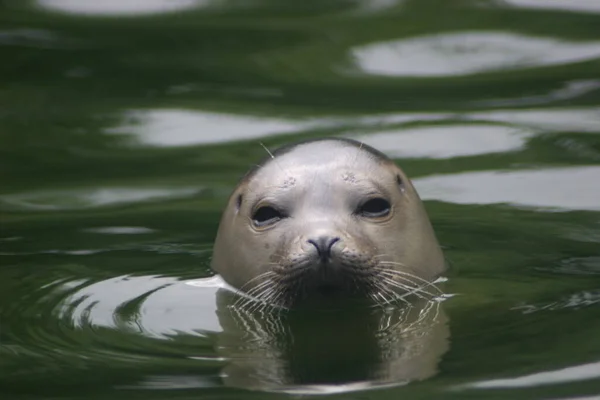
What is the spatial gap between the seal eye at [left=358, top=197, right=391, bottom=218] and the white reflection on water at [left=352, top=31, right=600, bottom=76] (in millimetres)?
3552

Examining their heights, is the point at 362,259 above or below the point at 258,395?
above

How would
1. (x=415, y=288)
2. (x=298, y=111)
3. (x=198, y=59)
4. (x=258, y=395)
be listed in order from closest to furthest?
(x=258, y=395) < (x=415, y=288) < (x=298, y=111) < (x=198, y=59)

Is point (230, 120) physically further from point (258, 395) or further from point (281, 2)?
point (258, 395)

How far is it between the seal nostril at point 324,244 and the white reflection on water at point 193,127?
3.30 metres

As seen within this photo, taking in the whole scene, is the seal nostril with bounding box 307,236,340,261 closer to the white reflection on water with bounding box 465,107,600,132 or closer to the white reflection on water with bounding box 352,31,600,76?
the white reflection on water with bounding box 465,107,600,132

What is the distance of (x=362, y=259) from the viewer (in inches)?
230

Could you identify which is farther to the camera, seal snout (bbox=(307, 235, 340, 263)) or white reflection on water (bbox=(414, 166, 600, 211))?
white reflection on water (bbox=(414, 166, 600, 211))

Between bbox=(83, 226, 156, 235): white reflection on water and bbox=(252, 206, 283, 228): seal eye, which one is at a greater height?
bbox=(83, 226, 156, 235): white reflection on water

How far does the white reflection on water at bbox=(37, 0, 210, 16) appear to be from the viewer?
35.4 ft

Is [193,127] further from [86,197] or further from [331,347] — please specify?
[331,347]

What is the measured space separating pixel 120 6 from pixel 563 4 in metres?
3.31

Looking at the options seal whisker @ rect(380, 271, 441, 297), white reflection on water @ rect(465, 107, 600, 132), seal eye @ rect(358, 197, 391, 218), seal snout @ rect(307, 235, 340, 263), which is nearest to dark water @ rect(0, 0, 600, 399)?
white reflection on water @ rect(465, 107, 600, 132)

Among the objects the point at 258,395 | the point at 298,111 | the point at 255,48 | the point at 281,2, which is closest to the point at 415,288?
the point at 258,395

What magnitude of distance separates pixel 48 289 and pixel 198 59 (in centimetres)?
398
